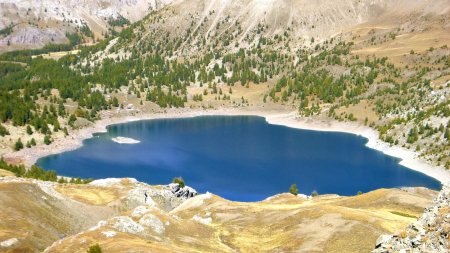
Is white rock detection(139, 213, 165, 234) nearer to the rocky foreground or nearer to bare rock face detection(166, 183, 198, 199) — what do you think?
the rocky foreground

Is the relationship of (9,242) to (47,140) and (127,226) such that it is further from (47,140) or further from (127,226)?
(47,140)

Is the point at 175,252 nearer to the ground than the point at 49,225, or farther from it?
farther from it

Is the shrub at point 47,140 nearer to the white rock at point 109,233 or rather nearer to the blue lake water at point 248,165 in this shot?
the blue lake water at point 248,165

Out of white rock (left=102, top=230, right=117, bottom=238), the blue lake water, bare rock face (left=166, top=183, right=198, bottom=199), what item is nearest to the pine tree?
the blue lake water

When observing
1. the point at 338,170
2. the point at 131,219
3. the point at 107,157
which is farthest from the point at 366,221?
the point at 107,157

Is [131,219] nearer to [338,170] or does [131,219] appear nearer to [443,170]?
[338,170]

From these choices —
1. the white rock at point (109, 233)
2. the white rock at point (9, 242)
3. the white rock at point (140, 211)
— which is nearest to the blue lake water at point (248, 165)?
the white rock at point (140, 211)
